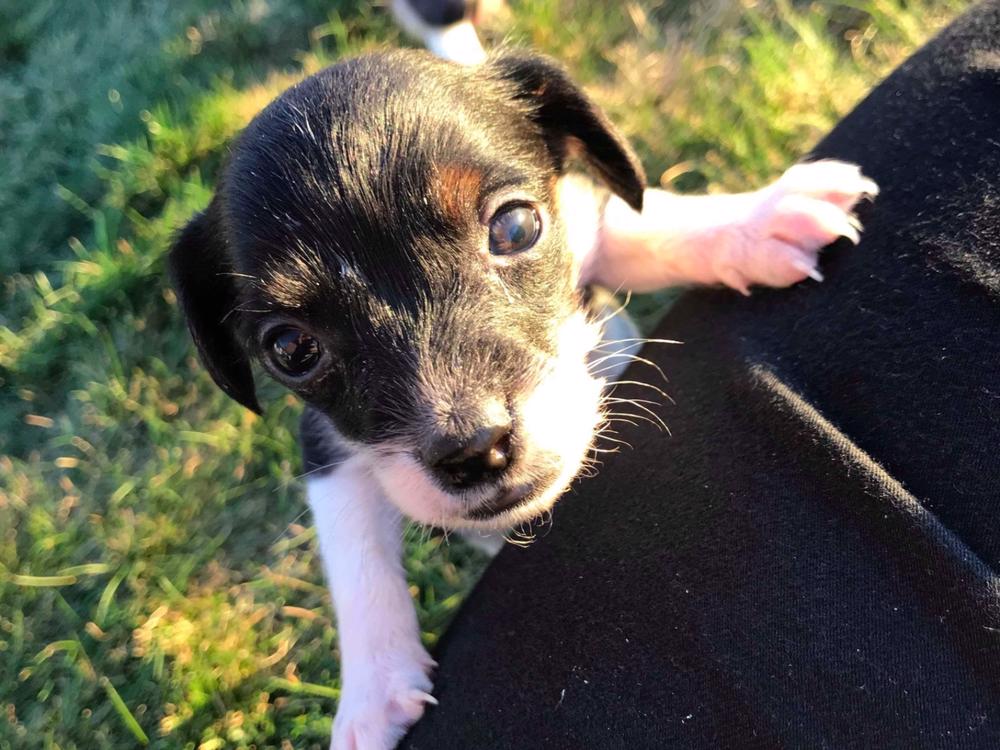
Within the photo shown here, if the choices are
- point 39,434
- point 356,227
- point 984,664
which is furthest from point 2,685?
point 984,664

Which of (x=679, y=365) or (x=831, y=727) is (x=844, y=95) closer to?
(x=679, y=365)

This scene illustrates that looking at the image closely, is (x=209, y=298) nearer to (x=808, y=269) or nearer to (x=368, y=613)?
(x=368, y=613)

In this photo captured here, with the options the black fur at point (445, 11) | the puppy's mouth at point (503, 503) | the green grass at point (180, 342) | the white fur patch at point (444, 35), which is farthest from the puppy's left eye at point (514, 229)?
the black fur at point (445, 11)

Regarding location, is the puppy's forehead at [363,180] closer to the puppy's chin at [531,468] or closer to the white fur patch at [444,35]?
the puppy's chin at [531,468]

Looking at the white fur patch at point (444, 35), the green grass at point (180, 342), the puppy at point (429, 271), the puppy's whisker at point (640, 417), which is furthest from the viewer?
the white fur patch at point (444, 35)

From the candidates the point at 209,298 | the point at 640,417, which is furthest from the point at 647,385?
the point at 209,298

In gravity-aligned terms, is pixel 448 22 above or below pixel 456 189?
below

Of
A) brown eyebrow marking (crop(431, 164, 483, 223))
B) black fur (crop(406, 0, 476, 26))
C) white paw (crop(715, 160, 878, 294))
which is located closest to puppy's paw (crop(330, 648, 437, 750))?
brown eyebrow marking (crop(431, 164, 483, 223))
